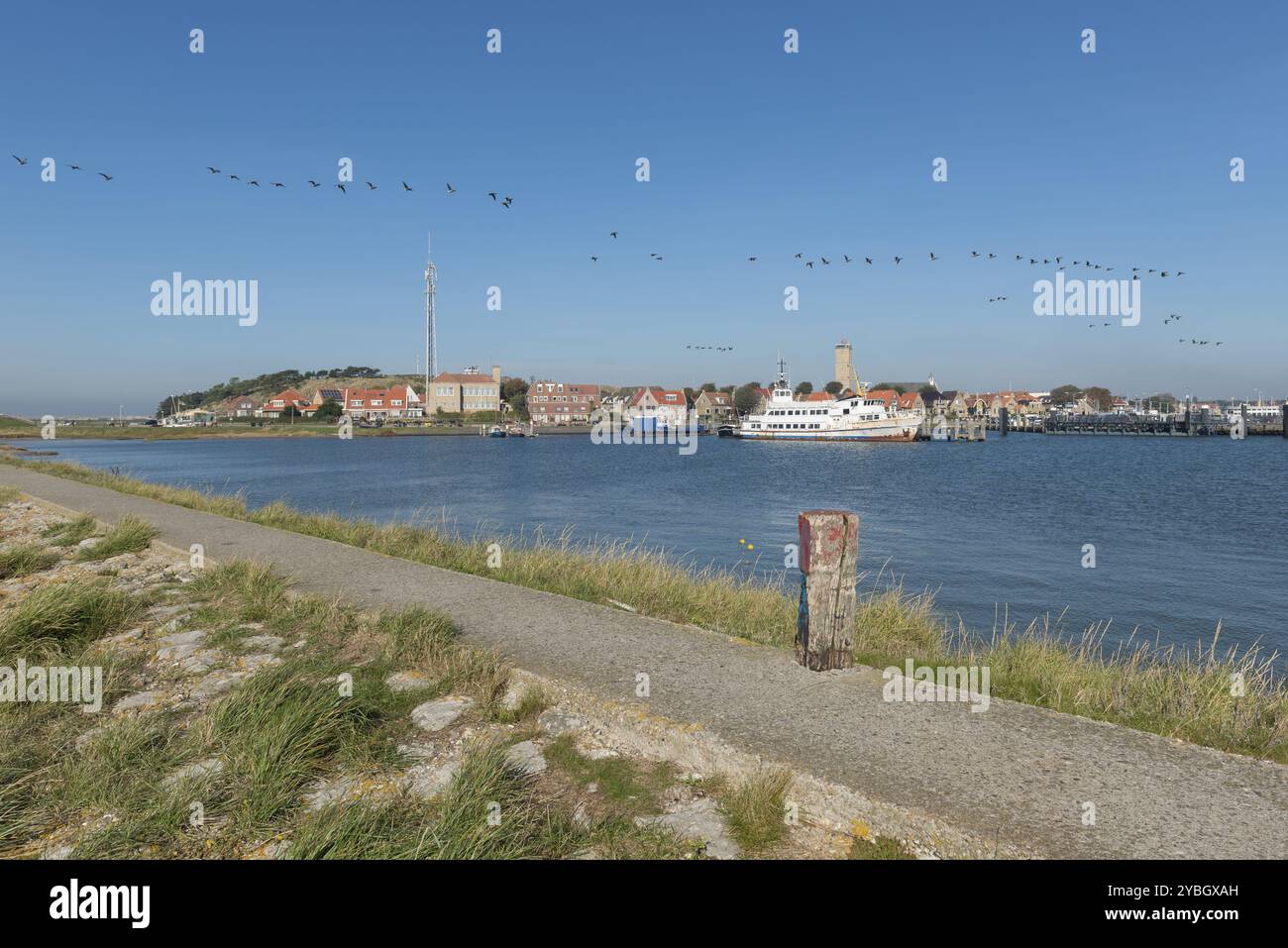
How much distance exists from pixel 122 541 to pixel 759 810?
11916mm

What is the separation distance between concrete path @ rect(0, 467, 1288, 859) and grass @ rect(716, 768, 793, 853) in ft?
0.73

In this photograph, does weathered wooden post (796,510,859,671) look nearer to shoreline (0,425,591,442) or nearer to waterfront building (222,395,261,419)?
shoreline (0,425,591,442)

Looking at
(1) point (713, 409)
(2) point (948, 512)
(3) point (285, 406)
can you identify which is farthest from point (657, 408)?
(2) point (948, 512)

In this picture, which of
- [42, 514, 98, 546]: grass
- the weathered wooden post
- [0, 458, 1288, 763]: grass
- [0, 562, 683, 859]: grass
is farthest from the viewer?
[42, 514, 98, 546]: grass

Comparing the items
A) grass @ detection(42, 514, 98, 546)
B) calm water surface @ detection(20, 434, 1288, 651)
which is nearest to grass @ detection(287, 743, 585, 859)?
calm water surface @ detection(20, 434, 1288, 651)

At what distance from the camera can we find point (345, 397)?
149 meters

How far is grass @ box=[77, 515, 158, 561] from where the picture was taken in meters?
11.5

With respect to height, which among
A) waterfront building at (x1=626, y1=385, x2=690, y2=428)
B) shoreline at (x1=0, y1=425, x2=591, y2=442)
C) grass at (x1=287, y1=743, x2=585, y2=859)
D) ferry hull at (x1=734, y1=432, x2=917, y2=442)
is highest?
waterfront building at (x1=626, y1=385, x2=690, y2=428)

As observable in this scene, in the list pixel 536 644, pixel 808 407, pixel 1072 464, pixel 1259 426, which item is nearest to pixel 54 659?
pixel 536 644

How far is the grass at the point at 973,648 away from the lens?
515 centimetres

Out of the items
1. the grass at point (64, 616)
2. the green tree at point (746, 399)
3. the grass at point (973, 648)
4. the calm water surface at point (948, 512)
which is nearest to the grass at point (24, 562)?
the grass at point (64, 616)

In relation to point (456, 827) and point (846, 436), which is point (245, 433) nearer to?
point (846, 436)

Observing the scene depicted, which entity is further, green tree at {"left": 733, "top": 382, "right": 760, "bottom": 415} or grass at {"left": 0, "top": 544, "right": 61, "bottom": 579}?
green tree at {"left": 733, "top": 382, "right": 760, "bottom": 415}

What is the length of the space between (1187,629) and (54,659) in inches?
642
